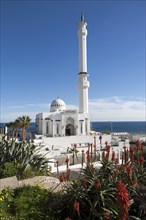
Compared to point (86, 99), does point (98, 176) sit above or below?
below

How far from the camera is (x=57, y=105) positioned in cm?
4762

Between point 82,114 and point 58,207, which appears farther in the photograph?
point 82,114

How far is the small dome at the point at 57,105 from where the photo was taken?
1866 inches

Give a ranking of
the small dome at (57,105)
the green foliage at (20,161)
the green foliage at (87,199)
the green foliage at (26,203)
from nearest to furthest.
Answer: the green foliage at (87,199), the green foliage at (26,203), the green foliage at (20,161), the small dome at (57,105)

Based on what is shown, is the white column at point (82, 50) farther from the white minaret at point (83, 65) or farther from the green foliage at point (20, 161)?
the green foliage at point (20, 161)

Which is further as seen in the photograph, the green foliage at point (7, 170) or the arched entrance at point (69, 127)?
the arched entrance at point (69, 127)

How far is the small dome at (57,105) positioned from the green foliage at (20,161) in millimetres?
35198

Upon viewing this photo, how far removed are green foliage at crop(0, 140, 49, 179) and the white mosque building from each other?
98.3ft

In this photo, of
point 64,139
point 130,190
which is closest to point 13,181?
point 130,190

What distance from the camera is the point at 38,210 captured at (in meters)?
6.31

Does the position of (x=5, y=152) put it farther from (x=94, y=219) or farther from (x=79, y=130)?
(x=79, y=130)

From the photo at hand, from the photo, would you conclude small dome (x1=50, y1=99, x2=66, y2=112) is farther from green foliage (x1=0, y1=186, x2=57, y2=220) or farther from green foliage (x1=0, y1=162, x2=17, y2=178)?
green foliage (x1=0, y1=186, x2=57, y2=220)

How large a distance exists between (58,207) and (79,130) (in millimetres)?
36536

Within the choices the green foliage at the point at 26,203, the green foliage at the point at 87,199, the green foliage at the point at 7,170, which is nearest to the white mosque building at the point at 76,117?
the green foliage at the point at 7,170
